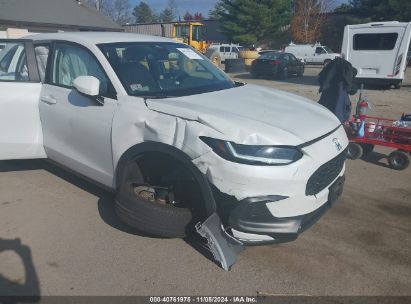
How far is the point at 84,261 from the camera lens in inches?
122

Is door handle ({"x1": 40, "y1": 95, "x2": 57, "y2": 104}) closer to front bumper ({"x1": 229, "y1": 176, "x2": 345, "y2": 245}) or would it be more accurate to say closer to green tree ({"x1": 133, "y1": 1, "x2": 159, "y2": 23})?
front bumper ({"x1": 229, "y1": 176, "x2": 345, "y2": 245})

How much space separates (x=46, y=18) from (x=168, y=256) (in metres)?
24.0

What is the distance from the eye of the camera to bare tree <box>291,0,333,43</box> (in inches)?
1697

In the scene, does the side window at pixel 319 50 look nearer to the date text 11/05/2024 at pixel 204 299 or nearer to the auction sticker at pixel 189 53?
the auction sticker at pixel 189 53

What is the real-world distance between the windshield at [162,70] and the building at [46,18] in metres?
19.4

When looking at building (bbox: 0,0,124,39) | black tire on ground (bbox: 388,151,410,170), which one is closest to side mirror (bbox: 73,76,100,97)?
black tire on ground (bbox: 388,151,410,170)

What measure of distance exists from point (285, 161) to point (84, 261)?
1815 millimetres

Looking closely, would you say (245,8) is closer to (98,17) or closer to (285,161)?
(98,17)

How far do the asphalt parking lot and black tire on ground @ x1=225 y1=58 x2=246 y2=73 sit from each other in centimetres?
2056

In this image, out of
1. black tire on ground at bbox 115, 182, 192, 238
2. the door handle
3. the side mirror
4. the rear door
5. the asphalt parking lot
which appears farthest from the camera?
the rear door

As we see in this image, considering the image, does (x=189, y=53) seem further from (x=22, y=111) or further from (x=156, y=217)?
(x=156, y=217)

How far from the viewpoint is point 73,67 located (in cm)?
394

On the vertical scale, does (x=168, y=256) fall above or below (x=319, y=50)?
below

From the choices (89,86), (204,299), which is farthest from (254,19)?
(204,299)
